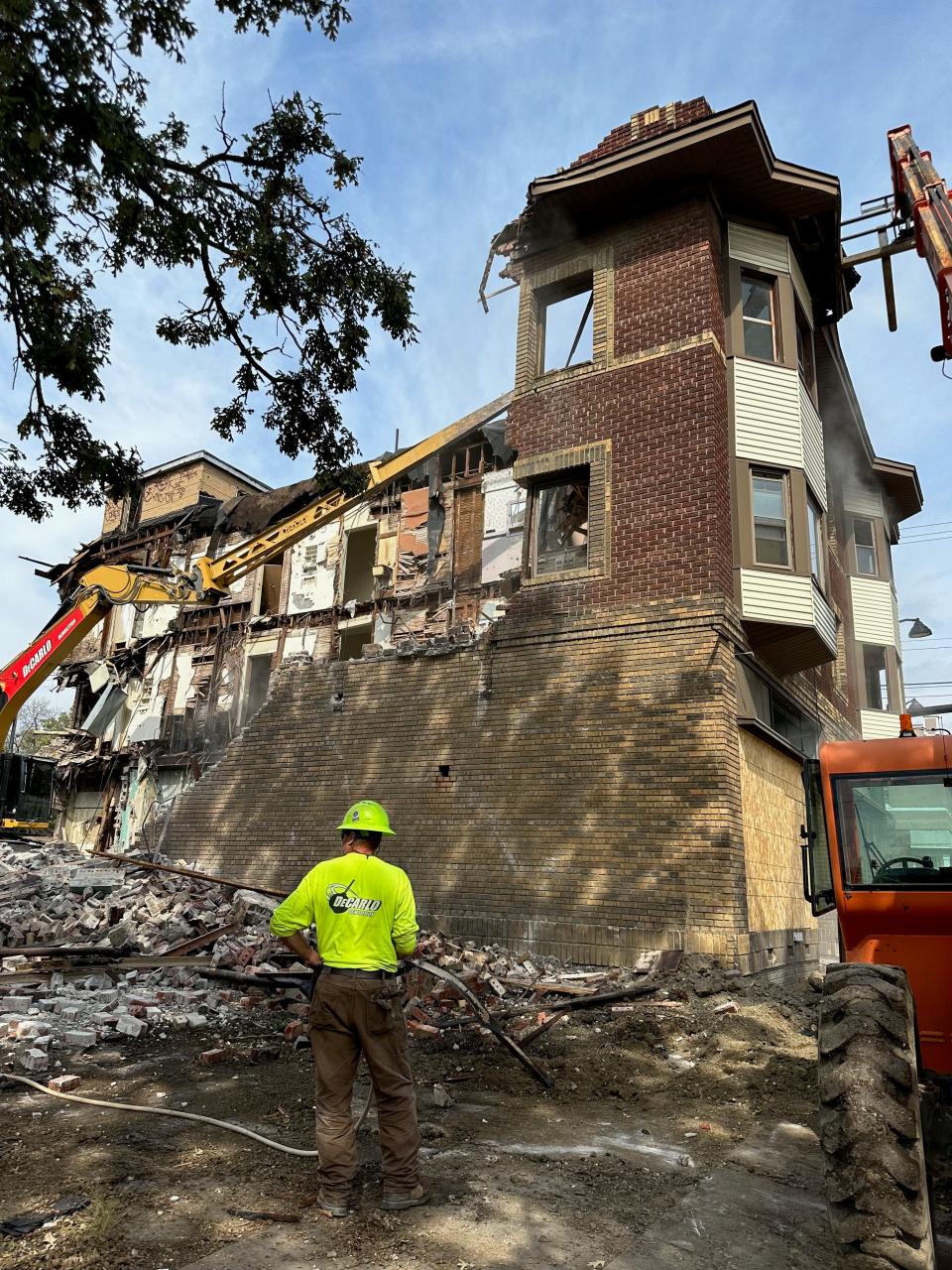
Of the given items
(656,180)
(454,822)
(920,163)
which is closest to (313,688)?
(454,822)

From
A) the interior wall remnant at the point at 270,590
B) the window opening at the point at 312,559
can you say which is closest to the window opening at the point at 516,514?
the window opening at the point at 312,559

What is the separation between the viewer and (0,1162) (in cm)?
434

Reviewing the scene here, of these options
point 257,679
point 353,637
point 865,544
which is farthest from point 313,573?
point 865,544

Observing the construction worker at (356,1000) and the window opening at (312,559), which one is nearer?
the construction worker at (356,1000)

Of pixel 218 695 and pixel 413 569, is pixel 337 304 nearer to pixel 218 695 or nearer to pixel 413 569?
pixel 413 569

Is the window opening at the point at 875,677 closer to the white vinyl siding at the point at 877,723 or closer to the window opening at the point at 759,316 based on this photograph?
the white vinyl siding at the point at 877,723

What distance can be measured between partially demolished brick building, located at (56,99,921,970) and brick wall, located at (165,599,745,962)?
0.03m

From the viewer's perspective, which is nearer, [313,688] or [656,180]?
[656,180]

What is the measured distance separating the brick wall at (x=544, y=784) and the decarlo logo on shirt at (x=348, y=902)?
6.62 metres

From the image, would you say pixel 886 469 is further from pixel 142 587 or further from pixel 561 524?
pixel 142 587

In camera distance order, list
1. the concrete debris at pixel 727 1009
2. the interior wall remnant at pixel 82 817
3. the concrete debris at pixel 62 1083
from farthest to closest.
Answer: the interior wall remnant at pixel 82 817 < the concrete debris at pixel 727 1009 < the concrete debris at pixel 62 1083

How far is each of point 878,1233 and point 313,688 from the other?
41.3ft

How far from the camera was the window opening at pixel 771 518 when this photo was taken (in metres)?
12.1

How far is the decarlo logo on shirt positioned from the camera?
4254 mm
